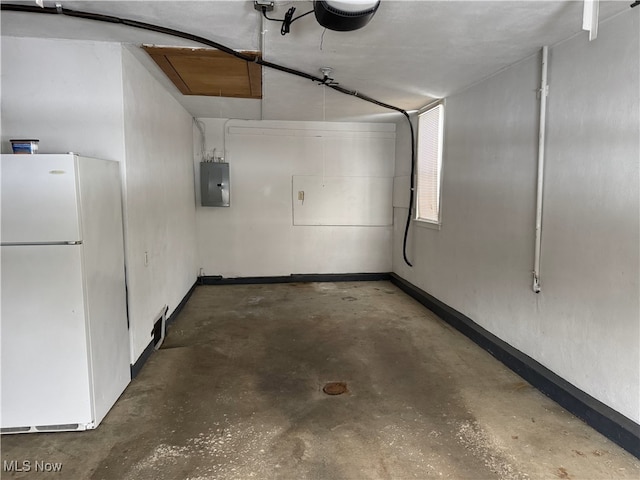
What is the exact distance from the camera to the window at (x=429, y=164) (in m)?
4.51

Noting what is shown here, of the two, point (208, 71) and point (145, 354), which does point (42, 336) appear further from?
point (208, 71)

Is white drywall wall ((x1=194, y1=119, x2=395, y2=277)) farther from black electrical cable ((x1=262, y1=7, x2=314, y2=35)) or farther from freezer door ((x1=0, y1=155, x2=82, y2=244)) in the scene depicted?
freezer door ((x1=0, y1=155, x2=82, y2=244))

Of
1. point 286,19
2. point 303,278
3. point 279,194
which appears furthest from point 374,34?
point 303,278

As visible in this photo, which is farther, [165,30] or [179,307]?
[179,307]

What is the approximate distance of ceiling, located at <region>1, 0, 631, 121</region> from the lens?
217 cm

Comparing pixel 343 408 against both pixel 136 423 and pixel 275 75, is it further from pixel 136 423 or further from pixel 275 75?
pixel 275 75

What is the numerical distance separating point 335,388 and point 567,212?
6.84ft

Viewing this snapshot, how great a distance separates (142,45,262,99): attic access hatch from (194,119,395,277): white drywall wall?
57.6 inches

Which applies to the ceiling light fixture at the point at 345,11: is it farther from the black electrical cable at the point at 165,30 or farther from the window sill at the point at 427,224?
the window sill at the point at 427,224

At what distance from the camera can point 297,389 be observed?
110 inches

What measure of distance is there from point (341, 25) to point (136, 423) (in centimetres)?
272

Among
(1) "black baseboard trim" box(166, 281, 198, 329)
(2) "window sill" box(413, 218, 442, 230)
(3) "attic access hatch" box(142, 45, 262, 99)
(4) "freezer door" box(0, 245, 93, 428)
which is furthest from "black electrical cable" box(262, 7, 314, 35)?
(1) "black baseboard trim" box(166, 281, 198, 329)

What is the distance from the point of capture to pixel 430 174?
479cm

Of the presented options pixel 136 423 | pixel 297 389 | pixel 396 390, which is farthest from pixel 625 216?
pixel 136 423
